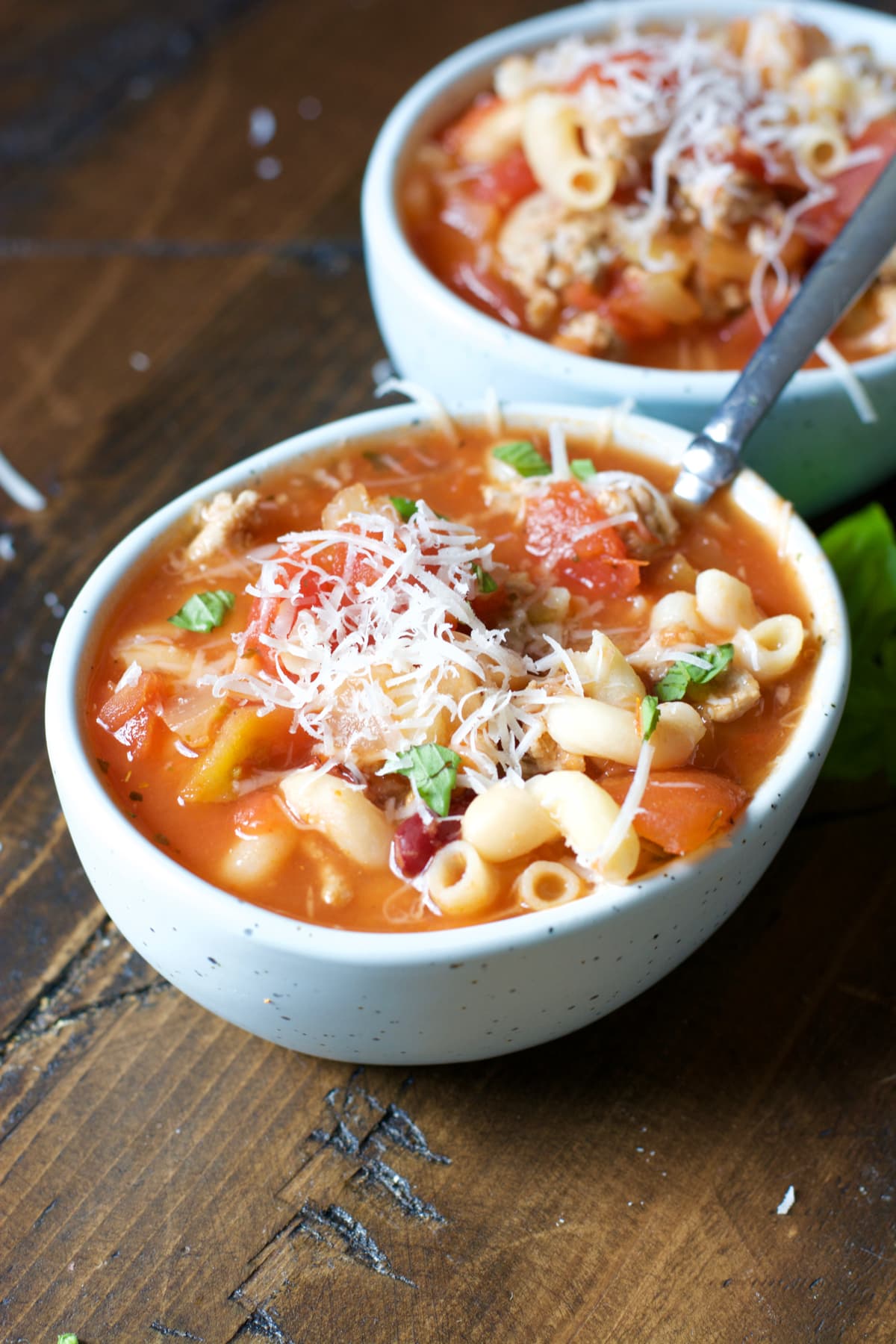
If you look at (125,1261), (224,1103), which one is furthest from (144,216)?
(125,1261)

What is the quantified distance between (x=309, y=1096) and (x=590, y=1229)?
18.8 inches

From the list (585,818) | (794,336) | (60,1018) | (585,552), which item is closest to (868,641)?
(794,336)

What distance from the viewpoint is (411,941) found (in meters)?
1.77

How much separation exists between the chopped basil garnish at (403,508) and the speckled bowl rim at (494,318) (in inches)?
22.7

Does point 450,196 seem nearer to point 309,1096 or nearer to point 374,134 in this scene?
point 374,134

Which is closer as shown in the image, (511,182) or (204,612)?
(204,612)

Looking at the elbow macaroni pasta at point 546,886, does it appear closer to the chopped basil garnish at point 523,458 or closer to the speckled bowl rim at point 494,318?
the chopped basil garnish at point 523,458

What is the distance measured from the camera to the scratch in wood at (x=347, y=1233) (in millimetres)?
2006

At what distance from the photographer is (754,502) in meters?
2.40

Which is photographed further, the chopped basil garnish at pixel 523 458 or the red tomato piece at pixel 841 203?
the red tomato piece at pixel 841 203

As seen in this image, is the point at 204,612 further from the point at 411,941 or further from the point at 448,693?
the point at 411,941

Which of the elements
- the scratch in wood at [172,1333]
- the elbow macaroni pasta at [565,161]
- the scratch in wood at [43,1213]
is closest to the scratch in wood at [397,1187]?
the scratch in wood at [172,1333]

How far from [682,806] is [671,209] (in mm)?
1542

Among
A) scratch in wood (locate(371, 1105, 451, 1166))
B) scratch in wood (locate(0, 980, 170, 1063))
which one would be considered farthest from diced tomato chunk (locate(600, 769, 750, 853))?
Answer: scratch in wood (locate(0, 980, 170, 1063))
